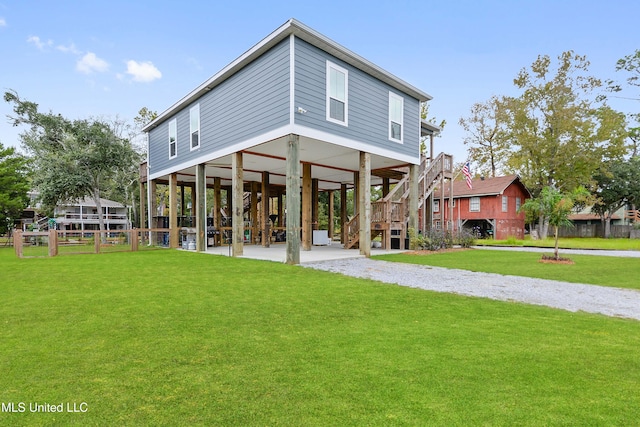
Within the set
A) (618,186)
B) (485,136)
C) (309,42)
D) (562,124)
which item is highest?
(485,136)

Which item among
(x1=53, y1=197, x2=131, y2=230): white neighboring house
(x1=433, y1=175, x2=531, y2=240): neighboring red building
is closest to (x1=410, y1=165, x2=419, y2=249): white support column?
A: (x1=433, y1=175, x2=531, y2=240): neighboring red building

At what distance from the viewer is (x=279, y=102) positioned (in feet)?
29.6

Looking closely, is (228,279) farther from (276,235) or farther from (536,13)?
(536,13)

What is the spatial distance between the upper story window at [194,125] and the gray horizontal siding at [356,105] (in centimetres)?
586

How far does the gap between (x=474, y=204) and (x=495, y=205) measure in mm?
1800

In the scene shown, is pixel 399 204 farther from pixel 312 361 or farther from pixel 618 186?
pixel 618 186

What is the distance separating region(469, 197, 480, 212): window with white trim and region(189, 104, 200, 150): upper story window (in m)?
22.6

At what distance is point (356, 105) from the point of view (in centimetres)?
1063

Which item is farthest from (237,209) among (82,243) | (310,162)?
(82,243)

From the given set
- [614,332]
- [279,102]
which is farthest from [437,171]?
[614,332]

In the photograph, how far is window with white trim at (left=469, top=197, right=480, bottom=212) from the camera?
26969 mm

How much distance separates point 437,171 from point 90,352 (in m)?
14.4

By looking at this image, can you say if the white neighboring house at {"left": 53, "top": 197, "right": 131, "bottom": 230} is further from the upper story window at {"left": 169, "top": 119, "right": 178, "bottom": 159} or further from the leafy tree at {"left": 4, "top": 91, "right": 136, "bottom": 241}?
the upper story window at {"left": 169, "top": 119, "right": 178, "bottom": 159}

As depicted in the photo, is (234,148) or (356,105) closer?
(356,105)
